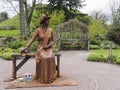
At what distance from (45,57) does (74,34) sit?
1425cm

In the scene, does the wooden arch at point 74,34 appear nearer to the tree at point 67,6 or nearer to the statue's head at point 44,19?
the tree at point 67,6

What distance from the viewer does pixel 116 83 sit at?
27.4 ft

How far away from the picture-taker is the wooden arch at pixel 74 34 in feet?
71.9

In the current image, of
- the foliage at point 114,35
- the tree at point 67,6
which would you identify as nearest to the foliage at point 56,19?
the tree at point 67,6

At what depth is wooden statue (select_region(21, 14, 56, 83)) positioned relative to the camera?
8289 millimetres

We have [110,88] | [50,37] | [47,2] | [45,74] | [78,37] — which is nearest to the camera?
[110,88]

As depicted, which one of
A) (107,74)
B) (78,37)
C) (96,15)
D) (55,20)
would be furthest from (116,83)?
(96,15)

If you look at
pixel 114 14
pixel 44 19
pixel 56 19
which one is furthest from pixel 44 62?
pixel 114 14

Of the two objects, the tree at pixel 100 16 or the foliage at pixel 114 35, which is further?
the tree at pixel 100 16

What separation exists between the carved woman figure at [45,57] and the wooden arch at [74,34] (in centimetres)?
1302

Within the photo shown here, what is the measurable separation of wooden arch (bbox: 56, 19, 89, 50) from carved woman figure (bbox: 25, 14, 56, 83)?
42.7 ft

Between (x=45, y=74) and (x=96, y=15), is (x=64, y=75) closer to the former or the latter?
(x=45, y=74)

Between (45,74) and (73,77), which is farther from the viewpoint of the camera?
(73,77)

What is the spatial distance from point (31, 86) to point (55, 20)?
18.0 meters
